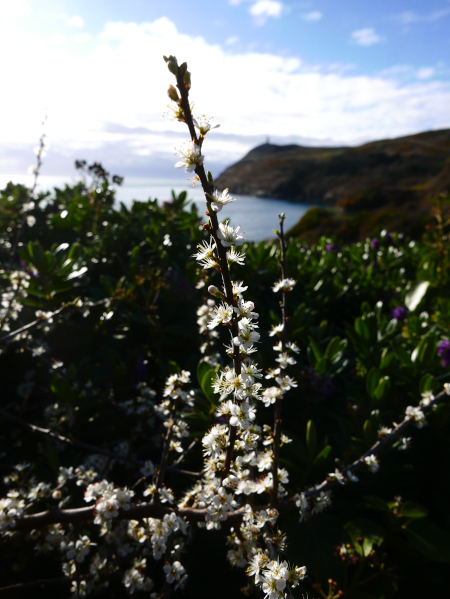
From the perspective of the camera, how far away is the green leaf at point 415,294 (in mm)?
3365

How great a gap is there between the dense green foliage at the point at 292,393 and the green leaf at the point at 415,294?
0.06ft

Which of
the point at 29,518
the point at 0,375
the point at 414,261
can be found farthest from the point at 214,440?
the point at 414,261

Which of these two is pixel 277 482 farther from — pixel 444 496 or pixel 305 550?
pixel 444 496

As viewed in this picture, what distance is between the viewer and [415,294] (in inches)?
136

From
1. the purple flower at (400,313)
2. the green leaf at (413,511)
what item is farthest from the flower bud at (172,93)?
the purple flower at (400,313)

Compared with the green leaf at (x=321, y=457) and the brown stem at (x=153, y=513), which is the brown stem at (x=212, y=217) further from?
the green leaf at (x=321, y=457)

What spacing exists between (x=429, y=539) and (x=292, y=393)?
1008 mm

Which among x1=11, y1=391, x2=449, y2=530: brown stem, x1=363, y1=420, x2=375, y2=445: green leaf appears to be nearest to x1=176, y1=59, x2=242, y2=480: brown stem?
x1=11, y1=391, x2=449, y2=530: brown stem

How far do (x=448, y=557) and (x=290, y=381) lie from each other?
1054 millimetres

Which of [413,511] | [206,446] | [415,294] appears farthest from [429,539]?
[415,294]

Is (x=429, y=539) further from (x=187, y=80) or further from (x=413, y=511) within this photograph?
(x=187, y=80)

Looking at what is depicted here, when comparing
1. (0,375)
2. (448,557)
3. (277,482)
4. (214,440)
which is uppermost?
(214,440)

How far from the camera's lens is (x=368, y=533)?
179 centimetres

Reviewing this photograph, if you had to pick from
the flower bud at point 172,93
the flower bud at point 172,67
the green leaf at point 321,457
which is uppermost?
the flower bud at point 172,67
